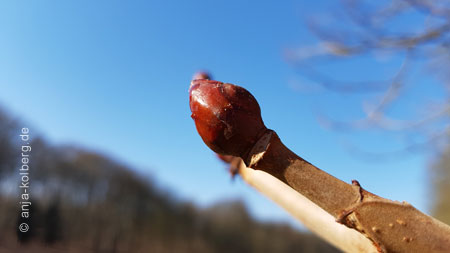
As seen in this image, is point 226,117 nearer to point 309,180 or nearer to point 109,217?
point 309,180

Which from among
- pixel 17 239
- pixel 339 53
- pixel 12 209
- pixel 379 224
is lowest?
pixel 17 239

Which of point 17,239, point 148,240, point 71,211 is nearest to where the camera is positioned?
point 17,239

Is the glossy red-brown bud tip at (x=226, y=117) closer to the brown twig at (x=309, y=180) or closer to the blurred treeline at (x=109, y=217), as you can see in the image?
the brown twig at (x=309, y=180)

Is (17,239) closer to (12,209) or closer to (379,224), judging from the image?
(12,209)

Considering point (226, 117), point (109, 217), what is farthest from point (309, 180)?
point (109, 217)

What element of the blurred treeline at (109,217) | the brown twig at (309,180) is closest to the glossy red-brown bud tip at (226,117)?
the brown twig at (309,180)

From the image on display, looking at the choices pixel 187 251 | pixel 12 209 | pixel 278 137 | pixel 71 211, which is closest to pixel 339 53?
pixel 278 137
